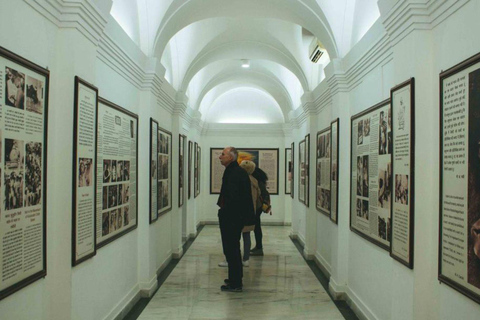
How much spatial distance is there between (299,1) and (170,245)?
5489 millimetres

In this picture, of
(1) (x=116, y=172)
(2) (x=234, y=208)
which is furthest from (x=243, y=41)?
(1) (x=116, y=172)

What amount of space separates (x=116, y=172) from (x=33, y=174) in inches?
72.8

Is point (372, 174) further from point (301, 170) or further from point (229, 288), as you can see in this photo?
point (301, 170)

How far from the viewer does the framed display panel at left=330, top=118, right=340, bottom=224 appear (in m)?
6.05

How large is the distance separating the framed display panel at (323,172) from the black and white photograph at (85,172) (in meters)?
4.27

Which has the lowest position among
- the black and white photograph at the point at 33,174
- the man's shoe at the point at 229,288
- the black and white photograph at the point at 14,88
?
the man's shoe at the point at 229,288

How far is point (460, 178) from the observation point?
256 centimetres

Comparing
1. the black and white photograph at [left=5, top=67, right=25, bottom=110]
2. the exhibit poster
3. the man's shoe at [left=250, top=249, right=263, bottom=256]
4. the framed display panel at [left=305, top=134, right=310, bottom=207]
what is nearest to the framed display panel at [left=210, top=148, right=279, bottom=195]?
the framed display panel at [left=305, top=134, right=310, bottom=207]

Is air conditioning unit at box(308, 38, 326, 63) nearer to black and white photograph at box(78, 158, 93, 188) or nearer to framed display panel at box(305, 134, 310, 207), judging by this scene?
framed display panel at box(305, 134, 310, 207)

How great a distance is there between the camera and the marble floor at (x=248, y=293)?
5.32 metres

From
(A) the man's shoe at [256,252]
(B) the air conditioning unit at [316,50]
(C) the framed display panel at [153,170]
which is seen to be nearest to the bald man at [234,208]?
(C) the framed display panel at [153,170]

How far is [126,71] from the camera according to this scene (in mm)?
5059

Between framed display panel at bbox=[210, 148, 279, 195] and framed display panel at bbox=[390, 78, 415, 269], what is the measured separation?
36.9 feet

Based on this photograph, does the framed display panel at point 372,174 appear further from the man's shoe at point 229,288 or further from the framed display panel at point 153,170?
the framed display panel at point 153,170
